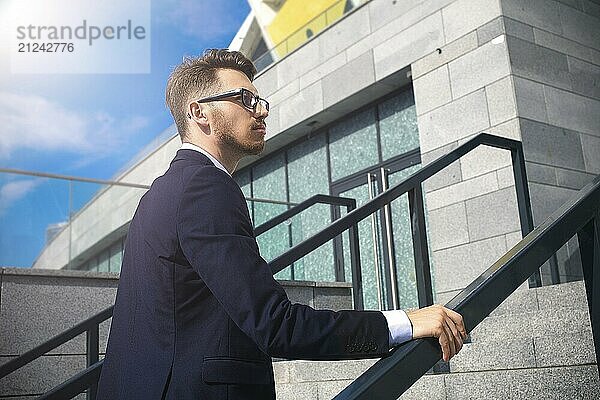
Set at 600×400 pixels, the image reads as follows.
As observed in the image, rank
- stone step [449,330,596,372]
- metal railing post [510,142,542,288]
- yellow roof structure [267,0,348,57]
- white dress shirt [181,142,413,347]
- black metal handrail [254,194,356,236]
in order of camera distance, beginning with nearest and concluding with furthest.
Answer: white dress shirt [181,142,413,347] < stone step [449,330,596,372] < metal railing post [510,142,542,288] < black metal handrail [254,194,356,236] < yellow roof structure [267,0,348,57]

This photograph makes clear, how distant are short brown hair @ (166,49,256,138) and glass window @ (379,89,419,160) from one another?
603 centimetres

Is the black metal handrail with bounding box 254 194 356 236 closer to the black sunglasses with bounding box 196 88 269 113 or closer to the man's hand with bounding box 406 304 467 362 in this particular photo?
the black sunglasses with bounding box 196 88 269 113

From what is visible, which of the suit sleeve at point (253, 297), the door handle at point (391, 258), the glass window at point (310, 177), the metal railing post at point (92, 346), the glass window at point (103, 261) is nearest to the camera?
the suit sleeve at point (253, 297)

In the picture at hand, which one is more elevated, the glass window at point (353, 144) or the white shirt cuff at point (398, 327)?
the glass window at point (353, 144)

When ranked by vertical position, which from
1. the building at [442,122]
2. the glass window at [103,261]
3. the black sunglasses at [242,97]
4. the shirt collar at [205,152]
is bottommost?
the shirt collar at [205,152]

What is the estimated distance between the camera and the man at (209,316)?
1.53m

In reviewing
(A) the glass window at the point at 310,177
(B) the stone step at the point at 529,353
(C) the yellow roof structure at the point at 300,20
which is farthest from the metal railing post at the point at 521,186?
(C) the yellow roof structure at the point at 300,20

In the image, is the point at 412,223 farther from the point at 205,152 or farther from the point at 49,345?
the point at 205,152

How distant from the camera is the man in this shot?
60.3 inches

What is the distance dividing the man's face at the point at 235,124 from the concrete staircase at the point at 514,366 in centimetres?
160

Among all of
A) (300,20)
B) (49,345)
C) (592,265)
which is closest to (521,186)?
(592,265)

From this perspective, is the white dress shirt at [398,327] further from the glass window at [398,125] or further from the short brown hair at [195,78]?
the glass window at [398,125]

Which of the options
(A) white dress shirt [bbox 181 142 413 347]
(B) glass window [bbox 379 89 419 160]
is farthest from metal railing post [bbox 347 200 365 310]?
(A) white dress shirt [bbox 181 142 413 347]

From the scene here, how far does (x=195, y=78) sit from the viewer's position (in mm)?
1980
